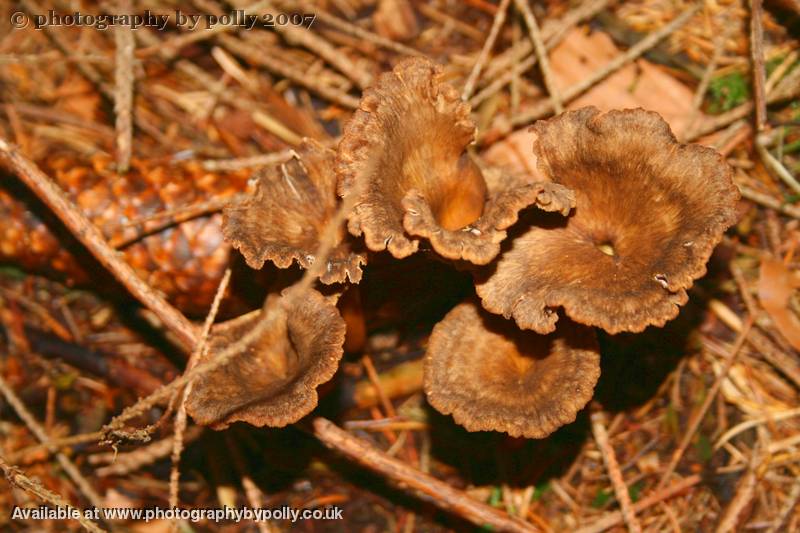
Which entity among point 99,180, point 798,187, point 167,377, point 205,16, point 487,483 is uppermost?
point 205,16

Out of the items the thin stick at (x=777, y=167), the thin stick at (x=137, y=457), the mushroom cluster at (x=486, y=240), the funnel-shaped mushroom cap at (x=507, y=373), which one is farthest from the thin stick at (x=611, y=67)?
the thin stick at (x=137, y=457)

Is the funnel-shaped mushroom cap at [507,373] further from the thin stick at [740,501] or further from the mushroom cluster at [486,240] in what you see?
the thin stick at [740,501]

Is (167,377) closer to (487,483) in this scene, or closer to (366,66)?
(487,483)

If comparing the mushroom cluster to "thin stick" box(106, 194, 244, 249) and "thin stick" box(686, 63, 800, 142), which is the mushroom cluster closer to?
"thin stick" box(106, 194, 244, 249)

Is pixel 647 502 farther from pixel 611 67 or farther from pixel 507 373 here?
pixel 611 67

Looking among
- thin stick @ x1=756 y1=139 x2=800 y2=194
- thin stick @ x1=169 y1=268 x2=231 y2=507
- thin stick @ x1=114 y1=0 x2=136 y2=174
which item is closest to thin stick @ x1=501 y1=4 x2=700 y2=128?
thin stick @ x1=756 y1=139 x2=800 y2=194

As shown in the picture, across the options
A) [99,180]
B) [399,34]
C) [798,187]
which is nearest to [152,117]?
[99,180]
